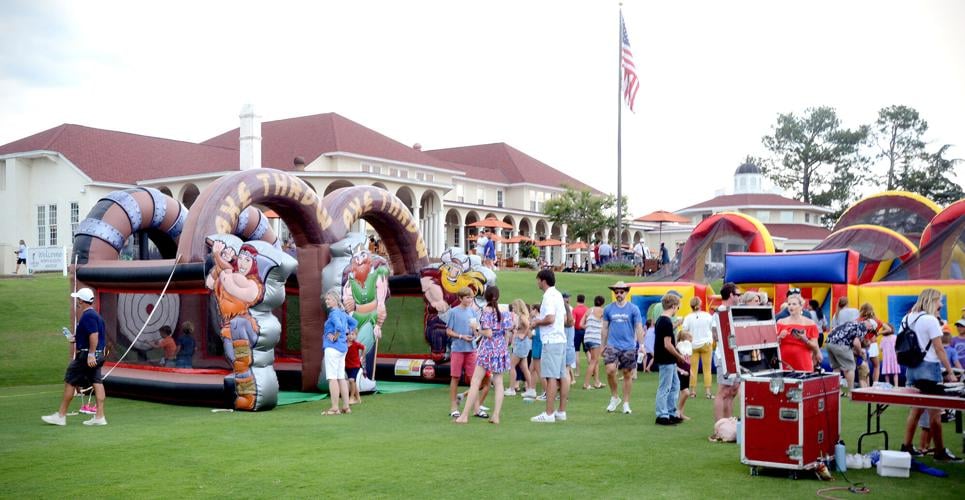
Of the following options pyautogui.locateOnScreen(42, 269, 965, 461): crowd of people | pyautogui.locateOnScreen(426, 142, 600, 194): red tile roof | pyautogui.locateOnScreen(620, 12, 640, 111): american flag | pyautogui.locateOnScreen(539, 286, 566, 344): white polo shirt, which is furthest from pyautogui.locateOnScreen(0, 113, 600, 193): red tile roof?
pyautogui.locateOnScreen(539, 286, 566, 344): white polo shirt

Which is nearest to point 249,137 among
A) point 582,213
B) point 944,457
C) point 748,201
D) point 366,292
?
point 582,213

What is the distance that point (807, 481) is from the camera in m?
7.09

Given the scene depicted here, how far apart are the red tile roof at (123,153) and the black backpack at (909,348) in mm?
35237

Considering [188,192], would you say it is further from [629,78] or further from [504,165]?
[504,165]

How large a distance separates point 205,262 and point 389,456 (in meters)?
4.99

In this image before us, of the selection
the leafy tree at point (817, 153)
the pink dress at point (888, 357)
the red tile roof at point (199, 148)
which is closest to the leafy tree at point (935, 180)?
the leafy tree at point (817, 153)

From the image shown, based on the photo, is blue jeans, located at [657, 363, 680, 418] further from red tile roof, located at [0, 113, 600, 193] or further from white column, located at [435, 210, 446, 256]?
white column, located at [435, 210, 446, 256]

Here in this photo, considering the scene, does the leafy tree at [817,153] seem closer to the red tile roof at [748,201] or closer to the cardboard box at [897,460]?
the red tile roof at [748,201]

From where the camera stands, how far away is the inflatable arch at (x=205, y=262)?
11.7m

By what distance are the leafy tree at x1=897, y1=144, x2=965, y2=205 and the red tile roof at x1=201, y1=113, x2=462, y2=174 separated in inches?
1413

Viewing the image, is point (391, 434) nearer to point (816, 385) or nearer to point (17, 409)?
point (816, 385)

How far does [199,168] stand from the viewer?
40.3 m

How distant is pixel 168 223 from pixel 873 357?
11.9 meters

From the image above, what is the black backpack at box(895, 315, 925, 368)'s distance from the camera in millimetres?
7969
